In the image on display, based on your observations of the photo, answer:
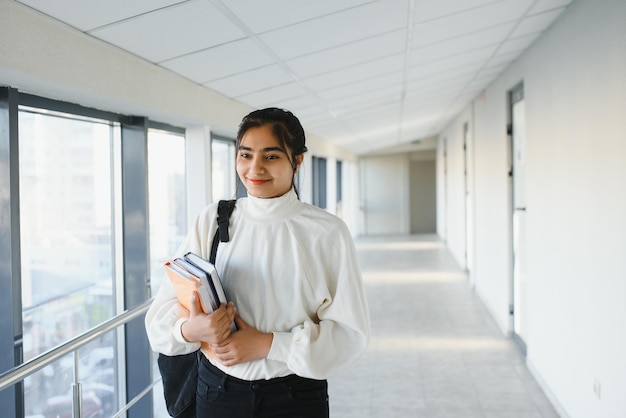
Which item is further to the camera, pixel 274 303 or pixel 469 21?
pixel 469 21

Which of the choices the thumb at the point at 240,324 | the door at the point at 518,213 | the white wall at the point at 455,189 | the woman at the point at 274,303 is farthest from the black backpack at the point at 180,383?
the white wall at the point at 455,189

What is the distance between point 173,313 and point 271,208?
329 millimetres

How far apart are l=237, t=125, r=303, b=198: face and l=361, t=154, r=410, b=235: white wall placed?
1573 centimetres

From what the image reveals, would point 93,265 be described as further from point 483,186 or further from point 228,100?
point 483,186

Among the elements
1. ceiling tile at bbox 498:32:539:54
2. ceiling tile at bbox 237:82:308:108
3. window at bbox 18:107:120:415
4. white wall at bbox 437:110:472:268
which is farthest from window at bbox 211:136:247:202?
white wall at bbox 437:110:472:268

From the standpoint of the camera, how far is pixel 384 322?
6258 millimetres

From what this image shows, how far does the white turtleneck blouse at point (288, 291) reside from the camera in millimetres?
1288

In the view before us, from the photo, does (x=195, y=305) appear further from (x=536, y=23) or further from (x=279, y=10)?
(x=536, y=23)

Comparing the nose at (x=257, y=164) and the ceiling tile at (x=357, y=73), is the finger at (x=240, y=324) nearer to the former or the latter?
the nose at (x=257, y=164)

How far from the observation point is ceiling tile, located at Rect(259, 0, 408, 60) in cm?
269

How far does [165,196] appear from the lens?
155 inches

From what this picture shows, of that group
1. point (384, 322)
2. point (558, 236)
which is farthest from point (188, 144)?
point (384, 322)

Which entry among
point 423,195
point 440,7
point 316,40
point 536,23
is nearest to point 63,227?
point 316,40

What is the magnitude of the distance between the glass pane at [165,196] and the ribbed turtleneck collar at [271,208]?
91.7 inches
